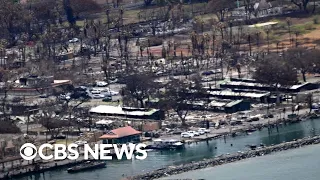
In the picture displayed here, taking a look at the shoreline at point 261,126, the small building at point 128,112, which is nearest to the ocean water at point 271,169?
the shoreline at point 261,126

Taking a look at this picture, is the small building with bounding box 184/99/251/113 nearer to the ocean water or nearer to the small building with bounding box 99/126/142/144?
the small building with bounding box 99/126/142/144

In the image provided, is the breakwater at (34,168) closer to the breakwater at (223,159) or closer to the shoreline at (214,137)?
the shoreline at (214,137)

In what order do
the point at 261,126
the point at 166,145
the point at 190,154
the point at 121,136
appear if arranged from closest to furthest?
the point at 190,154, the point at 166,145, the point at 121,136, the point at 261,126

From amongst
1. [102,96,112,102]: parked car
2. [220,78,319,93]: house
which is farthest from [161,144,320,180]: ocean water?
[102,96,112,102]: parked car

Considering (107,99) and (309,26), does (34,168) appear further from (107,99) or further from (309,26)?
(309,26)

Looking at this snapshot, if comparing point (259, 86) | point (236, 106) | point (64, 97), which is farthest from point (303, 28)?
point (236, 106)

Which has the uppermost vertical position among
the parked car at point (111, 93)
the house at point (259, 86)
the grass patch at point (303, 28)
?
the grass patch at point (303, 28)

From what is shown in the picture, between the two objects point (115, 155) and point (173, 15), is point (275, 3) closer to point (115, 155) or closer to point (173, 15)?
point (173, 15)

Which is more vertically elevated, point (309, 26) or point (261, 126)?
point (309, 26)
